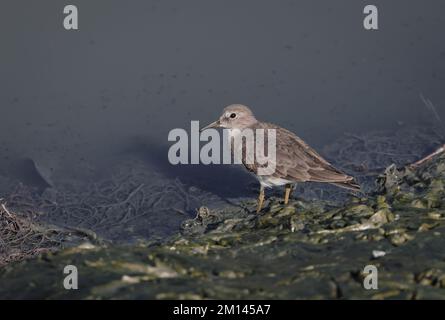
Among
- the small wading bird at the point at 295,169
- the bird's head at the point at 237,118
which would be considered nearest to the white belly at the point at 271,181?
the small wading bird at the point at 295,169

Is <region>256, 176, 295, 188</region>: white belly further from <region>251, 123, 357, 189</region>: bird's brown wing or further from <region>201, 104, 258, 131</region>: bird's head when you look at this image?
<region>201, 104, 258, 131</region>: bird's head

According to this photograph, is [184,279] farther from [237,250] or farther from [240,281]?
[237,250]

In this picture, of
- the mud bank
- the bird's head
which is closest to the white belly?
the bird's head

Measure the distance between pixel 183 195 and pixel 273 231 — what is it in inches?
140

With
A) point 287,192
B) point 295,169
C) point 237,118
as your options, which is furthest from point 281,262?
point 237,118

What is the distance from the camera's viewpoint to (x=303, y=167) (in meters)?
7.34

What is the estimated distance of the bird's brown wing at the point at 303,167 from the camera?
7227mm

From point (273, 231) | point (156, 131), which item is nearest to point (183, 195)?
point (156, 131)

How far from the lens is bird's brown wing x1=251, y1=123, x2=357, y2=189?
7.23 meters

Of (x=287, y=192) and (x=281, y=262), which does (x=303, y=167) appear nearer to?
(x=287, y=192)

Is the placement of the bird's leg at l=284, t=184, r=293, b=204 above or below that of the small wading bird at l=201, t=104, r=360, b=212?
below

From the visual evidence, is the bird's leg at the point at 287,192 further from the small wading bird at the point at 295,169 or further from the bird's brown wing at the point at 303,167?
the bird's brown wing at the point at 303,167

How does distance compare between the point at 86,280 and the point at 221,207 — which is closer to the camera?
the point at 86,280

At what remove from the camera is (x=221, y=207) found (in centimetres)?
→ 810
